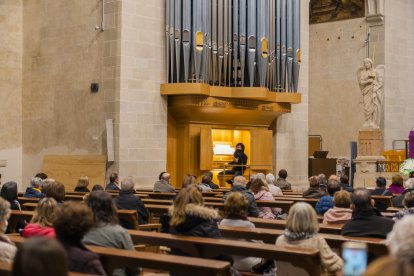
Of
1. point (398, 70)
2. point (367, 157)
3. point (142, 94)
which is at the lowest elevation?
point (367, 157)

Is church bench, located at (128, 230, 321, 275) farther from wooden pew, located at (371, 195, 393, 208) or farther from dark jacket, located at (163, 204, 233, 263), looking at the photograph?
wooden pew, located at (371, 195, 393, 208)

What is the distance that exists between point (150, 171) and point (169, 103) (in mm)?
1717

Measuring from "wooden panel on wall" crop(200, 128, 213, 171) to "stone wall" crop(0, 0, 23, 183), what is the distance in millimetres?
4452

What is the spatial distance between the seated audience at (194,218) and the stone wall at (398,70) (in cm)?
1752

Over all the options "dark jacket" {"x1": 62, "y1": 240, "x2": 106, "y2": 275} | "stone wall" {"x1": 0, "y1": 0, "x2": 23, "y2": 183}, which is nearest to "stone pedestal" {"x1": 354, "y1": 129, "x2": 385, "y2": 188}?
"stone wall" {"x1": 0, "y1": 0, "x2": 23, "y2": 183}

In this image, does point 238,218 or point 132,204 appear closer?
point 238,218

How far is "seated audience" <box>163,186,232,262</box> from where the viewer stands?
19.5 ft

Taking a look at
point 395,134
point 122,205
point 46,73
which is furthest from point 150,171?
point 395,134

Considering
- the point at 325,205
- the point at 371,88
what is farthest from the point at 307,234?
the point at 371,88

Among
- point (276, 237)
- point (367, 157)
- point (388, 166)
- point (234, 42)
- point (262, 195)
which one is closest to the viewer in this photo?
point (276, 237)

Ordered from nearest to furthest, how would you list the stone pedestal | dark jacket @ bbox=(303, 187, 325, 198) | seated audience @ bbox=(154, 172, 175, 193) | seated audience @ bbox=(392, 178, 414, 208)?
1. seated audience @ bbox=(392, 178, 414, 208)
2. dark jacket @ bbox=(303, 187, 325, 198)
3. seated audience @ bbox=(154, 172, 175, 193)
4. the stone pedestal

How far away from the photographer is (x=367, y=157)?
60.3 ft

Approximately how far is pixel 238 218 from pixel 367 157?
12429 mm

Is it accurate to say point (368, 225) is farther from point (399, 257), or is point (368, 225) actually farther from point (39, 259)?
point (39, 259)
